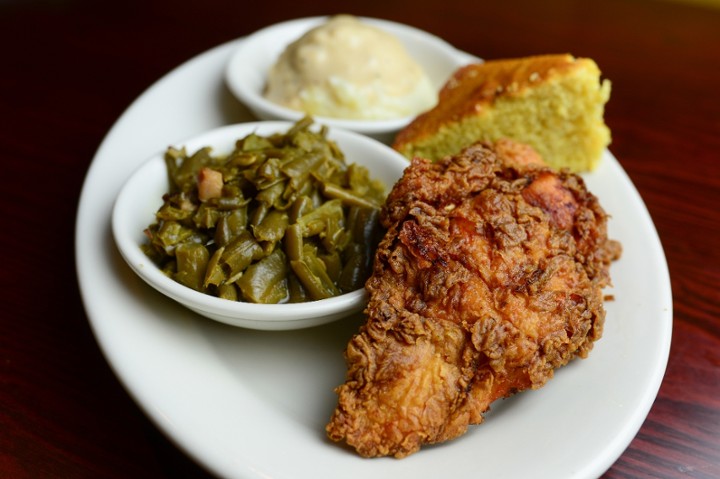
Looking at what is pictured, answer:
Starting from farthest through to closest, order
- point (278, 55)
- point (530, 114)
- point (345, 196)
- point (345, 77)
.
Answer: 1. point (278, 55)
2. point (345, 77)
3. point (530, 114)
4. point (345, 196)

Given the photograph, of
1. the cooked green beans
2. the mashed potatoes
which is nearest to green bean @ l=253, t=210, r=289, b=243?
the cooked green beans

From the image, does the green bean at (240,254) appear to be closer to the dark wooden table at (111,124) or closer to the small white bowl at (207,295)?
the small white bowl at (207,295)

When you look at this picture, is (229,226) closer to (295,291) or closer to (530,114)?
(295,291)

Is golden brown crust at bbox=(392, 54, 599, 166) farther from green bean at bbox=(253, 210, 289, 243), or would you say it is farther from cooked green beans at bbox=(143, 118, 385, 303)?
green bean at bbox=(253, 210, 289, 243)

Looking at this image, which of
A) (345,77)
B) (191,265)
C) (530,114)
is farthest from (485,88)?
(191,265)

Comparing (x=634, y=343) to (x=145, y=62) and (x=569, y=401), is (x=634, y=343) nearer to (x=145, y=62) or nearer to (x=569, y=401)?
(x=569, y=401)
